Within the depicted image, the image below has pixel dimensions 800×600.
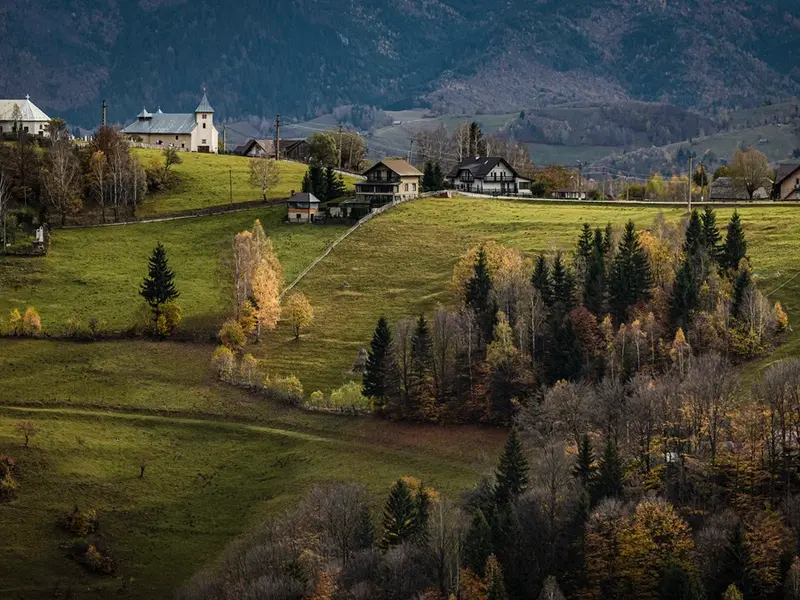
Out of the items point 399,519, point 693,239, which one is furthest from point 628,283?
point 399,519

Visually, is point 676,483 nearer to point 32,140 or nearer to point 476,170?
point 476,170

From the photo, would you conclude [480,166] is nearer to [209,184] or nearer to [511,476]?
[209,184]

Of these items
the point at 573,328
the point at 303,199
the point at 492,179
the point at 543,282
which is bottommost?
the point at 573,328

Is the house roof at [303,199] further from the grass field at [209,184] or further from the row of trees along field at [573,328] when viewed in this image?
the row of trees along field at [573,328]

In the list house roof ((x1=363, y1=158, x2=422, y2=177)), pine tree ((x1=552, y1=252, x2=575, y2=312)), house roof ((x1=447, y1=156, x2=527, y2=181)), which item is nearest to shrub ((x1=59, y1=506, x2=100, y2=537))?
pine tree ((x1=552, y1=252, x2=575, y2=312))

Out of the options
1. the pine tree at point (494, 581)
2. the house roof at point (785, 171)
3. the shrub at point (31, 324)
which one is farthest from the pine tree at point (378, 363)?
the house roof at point (785, 171)

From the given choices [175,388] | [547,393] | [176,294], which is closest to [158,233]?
[176,294]

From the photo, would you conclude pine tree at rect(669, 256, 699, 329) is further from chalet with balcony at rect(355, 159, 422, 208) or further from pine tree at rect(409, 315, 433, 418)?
chalet with balcony at rect(355, 159, 422, 208)
